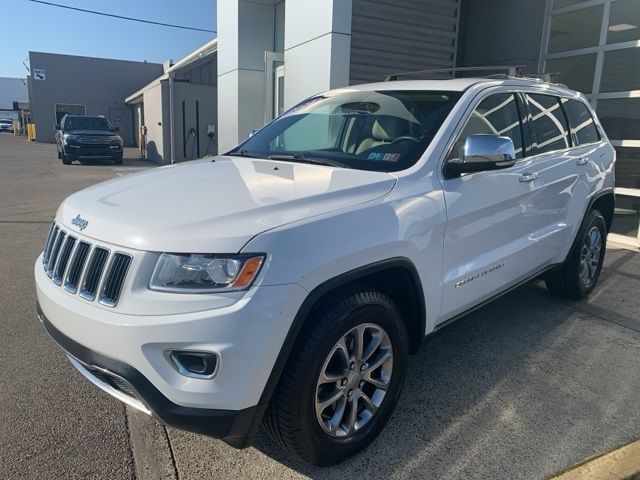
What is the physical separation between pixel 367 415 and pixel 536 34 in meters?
8.28

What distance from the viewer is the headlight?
2.03 meters

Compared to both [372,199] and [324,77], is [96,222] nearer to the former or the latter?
[372,199]

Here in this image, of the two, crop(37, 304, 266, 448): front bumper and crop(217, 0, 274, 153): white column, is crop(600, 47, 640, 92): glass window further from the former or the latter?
crop(37, 304, 266, 448): front bumper

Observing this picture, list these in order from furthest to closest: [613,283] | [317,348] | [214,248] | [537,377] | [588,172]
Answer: [613,283]
[588,172]
[537,377]
[317,348]
[214,248]

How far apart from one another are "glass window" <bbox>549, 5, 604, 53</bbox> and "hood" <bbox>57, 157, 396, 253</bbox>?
22.8ft

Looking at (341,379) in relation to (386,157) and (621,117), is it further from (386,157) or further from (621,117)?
(621,117)

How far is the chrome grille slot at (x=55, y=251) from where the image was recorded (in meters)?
2.63

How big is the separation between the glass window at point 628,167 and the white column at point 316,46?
409 cm

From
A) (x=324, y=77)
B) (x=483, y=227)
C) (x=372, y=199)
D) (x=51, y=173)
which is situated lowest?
(x=51, y=173)

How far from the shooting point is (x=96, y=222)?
236 centimetres

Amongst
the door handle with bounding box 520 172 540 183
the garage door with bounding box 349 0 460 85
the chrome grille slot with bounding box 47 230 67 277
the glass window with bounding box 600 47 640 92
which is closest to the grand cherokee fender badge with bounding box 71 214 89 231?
the chrome grille slot with bounding box 47 230 67 277

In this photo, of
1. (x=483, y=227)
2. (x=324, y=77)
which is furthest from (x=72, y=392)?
(x=324, y=77)

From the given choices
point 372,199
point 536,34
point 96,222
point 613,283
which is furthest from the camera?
point 536,34

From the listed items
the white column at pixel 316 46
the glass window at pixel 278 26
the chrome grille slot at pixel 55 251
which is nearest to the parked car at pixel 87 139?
the glass window at pixel 278 26
